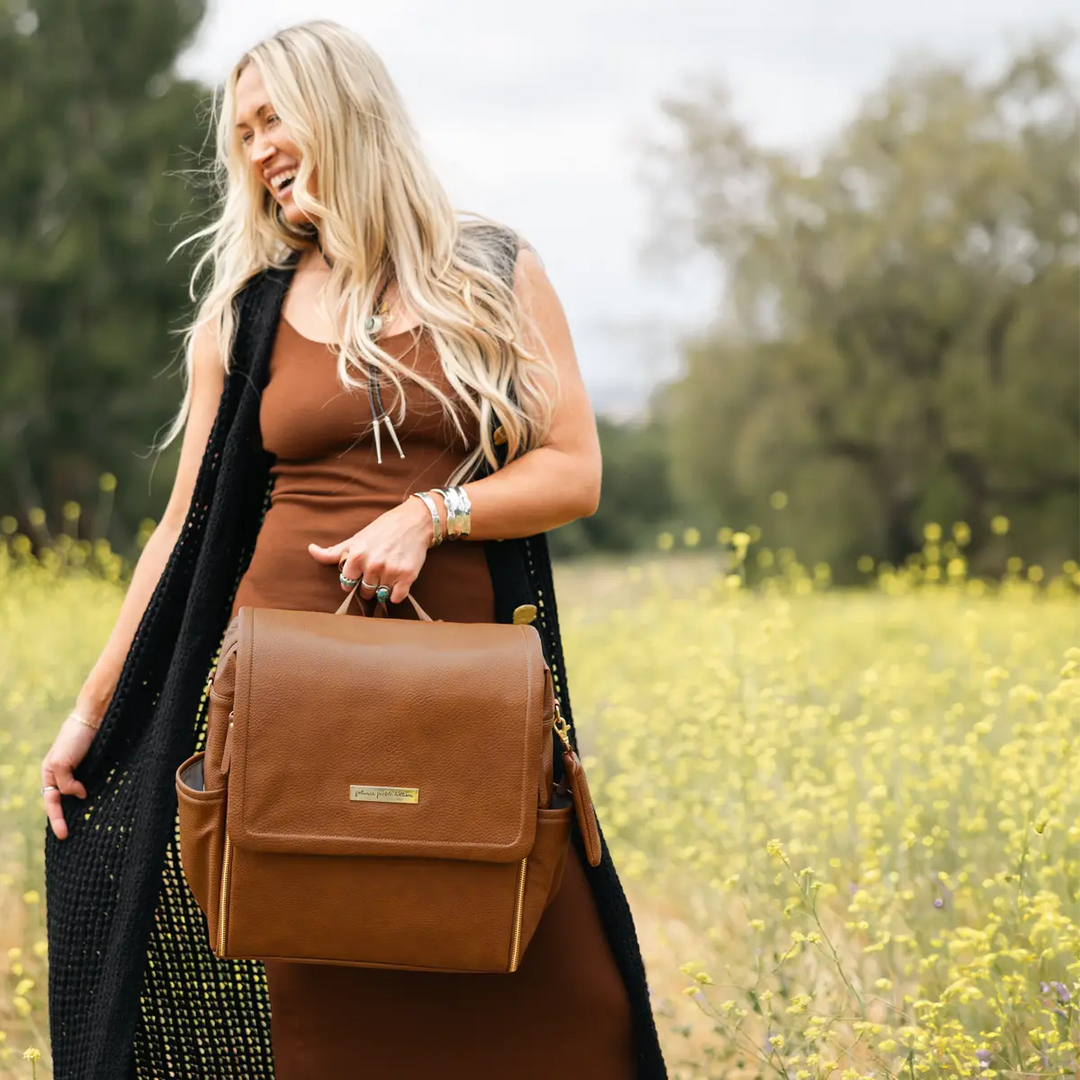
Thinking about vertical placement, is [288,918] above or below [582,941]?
above

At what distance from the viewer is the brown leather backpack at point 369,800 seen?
154cm

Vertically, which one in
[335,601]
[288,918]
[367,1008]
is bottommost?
[367,1008]

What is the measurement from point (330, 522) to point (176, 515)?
0.34 meters

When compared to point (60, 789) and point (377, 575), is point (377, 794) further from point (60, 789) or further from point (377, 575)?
point (60, 789)

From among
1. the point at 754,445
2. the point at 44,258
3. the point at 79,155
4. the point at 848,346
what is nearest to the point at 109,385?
the point at 44,258

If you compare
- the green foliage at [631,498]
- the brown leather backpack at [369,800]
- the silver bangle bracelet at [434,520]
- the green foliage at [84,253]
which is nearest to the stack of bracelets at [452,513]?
the silver bangle bracelet at [434,520]

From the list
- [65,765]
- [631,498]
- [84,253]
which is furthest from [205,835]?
[631,498]

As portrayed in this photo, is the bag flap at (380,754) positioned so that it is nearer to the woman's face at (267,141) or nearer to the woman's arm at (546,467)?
the woman's arm at (546,467)

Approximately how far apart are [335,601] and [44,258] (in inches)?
452

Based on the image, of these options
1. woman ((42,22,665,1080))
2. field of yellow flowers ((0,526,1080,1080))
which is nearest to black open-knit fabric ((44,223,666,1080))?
woman ((42,22,665,1080))

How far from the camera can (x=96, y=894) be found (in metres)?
2.04

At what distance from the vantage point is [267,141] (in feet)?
6.36

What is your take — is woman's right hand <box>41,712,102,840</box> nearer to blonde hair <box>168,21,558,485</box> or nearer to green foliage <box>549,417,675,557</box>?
blonde hair <box>168,21,558,485</box>

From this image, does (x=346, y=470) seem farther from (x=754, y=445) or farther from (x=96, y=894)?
(x=754, y=445)
